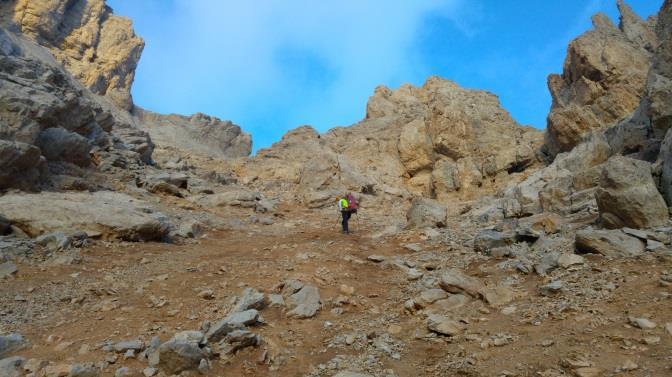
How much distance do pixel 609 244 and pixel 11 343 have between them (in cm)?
1233

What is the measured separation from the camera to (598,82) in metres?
37.1

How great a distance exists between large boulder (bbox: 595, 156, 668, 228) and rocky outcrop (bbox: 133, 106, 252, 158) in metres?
70.5

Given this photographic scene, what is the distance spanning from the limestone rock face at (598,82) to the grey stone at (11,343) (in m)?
36.4

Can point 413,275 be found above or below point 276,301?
above

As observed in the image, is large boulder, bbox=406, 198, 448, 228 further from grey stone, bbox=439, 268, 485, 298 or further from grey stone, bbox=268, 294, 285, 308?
grey stone, bbox=268, 294, 285, 308

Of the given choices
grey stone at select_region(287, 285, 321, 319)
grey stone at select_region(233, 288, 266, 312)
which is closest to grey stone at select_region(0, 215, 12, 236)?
grey stone at select_region(233, 288, 266, 312)

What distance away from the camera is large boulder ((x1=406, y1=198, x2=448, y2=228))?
1905 centimetres

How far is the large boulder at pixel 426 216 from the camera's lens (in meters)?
19.0


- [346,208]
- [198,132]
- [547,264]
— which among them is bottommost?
[547,264]

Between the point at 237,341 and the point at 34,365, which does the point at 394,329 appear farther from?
the point at 34,365

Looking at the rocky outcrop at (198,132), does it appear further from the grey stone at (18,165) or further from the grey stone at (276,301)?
the grey stone at (276,301)

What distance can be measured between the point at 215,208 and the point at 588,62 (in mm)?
33517

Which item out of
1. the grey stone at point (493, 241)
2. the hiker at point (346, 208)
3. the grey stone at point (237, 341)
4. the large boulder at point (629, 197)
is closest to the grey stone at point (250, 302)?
the grey stone at point (237, 341)

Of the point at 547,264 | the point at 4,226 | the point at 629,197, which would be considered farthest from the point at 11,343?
the point at 629,197
